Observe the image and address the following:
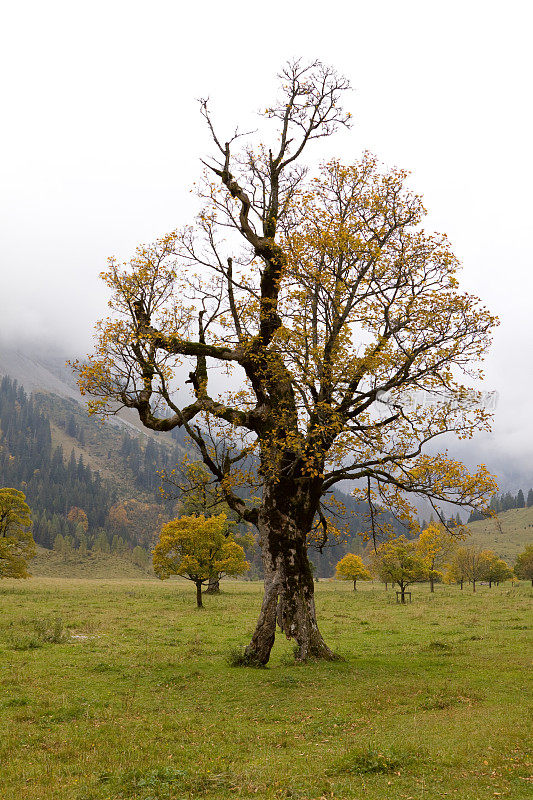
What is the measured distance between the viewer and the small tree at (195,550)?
42.2m

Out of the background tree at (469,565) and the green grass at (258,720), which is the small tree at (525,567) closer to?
the background tree at (469,565)

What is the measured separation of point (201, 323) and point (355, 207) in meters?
7.40

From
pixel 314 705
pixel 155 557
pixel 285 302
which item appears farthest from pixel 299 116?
pixel 155 557

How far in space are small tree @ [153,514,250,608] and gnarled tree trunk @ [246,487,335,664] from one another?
24.1 metres

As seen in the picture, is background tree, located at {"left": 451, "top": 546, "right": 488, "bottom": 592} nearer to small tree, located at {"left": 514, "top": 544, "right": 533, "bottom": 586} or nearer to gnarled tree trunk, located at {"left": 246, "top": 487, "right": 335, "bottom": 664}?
small tree, located at {"left": 514, "top": 544, "right": 533, "bottom": 586}

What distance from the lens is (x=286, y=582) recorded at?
18.8 metres

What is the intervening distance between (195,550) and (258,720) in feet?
102

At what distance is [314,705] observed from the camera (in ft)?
43.9

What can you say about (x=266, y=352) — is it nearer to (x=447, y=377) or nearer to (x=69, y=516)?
(x=447, y=377)

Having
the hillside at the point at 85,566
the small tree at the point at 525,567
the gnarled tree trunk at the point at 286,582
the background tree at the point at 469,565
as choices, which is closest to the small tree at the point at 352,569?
the background tree at the point at 469,565

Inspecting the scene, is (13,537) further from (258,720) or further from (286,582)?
(258,720)

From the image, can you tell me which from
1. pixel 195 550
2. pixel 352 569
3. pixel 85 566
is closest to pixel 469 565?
pixel 352 569

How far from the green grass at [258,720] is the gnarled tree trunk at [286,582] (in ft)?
2.79

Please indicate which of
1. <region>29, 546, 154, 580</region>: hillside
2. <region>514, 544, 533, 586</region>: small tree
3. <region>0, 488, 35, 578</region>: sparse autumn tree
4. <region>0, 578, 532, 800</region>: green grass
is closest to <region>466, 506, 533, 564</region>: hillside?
<region>514, 544, 533, 586</region>: small tree
